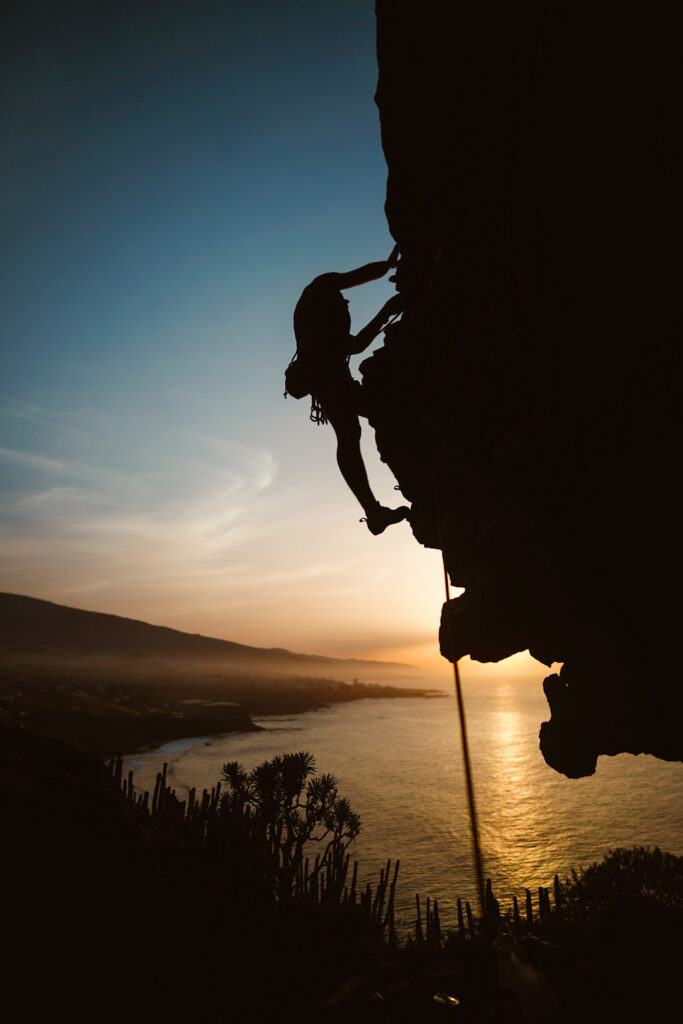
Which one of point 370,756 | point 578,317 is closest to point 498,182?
point 578,317

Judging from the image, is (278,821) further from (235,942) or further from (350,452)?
(350,452)

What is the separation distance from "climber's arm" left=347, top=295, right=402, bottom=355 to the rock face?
23 centimetres

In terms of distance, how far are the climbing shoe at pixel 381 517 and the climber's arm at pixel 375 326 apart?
2.43m

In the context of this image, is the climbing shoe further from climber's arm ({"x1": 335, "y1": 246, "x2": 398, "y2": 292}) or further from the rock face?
climber's arm ({"x1": 335, "y1": 246, "x2": 398, "y2": 292})

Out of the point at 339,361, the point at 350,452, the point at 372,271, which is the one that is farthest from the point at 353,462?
the point at 372,271

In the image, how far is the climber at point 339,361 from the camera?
23.1 ft

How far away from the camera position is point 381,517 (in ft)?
24.2

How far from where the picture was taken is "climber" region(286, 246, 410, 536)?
704 centimetres

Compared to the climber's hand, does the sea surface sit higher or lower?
lower

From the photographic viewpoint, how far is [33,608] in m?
182

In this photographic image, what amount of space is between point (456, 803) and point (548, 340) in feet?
150

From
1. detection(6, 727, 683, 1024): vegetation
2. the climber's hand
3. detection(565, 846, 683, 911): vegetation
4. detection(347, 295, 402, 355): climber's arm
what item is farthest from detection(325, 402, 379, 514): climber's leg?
detection(565, 846, 683, 911): vegetation

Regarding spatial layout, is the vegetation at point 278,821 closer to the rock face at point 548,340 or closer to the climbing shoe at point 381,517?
the climbing shoe at point 381,517

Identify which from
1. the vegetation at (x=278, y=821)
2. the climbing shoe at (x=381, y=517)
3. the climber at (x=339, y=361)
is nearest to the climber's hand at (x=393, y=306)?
the climber at (x=339, y=361)
